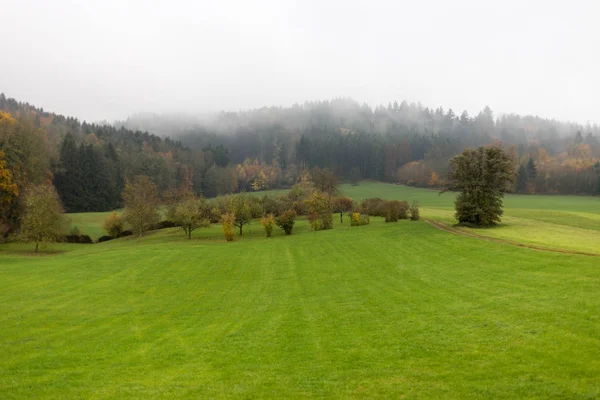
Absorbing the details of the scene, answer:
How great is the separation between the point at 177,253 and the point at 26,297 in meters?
15.8

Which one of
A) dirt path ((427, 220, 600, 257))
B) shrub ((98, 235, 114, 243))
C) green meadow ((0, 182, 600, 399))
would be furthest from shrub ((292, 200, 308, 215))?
green meadow ((0, 182, 600, 399))

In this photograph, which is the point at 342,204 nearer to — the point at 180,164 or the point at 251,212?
the point at 251,212

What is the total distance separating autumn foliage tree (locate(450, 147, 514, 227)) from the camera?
39.6 meters

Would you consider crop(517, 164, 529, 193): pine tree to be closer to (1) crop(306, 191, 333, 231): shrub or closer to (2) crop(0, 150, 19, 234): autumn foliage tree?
(1) crop(306, 191, 333, 231): shrub

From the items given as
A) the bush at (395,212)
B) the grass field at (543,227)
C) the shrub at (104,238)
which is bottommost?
the shrub at (104,238)

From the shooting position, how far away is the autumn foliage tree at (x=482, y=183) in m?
39.6

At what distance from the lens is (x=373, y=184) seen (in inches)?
5743

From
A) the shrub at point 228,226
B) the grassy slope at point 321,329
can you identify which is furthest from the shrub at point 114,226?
the grassy slope at point 321,329

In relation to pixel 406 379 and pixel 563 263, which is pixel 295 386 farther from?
pixel 563 263

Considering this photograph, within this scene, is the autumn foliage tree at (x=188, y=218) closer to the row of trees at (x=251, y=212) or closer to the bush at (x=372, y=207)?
the row of trees at (x=251, y=212)

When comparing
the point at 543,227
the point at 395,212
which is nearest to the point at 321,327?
the point at 543,227

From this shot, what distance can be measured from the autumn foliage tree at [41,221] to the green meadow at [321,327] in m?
19.1

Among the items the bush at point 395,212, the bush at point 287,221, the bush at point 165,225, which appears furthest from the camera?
the bush at point 165,225

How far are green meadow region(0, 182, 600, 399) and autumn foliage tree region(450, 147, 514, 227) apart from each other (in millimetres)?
9578
